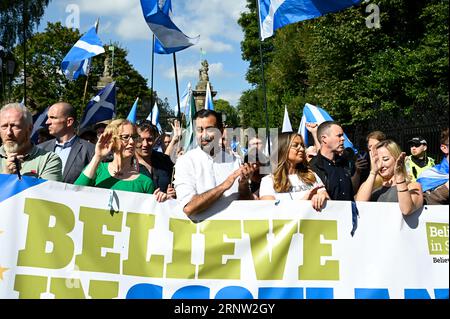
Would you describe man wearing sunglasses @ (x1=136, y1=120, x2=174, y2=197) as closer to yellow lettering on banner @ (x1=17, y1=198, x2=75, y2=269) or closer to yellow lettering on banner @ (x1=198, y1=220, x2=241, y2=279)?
yellow lettering on banner @ (x1=198, y1=220, x2=241, y2=279)

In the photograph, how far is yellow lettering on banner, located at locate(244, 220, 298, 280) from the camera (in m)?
4.00

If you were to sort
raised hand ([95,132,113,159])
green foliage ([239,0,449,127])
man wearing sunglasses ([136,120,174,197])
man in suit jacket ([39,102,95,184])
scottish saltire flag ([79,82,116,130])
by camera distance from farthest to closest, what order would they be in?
green foliage ([239,0,449,127])
scottish saltire flag ([79,82,116,130])
man wearing sunglasses ([136,120,174,197])
man in suit jacket ([39,102,95,184])
raised hand ([95,132,113,159])

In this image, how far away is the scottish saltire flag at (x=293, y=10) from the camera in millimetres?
5945

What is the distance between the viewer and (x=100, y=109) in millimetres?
9266

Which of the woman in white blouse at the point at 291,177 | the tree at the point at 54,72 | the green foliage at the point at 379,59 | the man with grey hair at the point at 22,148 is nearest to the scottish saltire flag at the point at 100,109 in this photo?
the man with grey hair at the point at 22,148

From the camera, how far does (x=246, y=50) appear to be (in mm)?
50844

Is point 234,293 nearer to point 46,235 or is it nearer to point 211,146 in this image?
point 211,146

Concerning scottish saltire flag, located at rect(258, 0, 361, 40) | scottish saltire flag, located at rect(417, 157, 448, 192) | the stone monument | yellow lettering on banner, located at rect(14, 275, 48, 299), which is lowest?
yellow lettering on banner, located at rect(14, 275, 48, 299)

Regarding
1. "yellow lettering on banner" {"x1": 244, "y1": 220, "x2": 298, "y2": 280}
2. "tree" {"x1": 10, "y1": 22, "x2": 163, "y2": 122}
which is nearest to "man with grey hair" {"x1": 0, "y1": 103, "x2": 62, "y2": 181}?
"yellow lettering on banner" {"x1": 244, "y1": 220, "x2": 298, "y2": 280}

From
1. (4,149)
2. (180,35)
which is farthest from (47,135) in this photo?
(4,149)

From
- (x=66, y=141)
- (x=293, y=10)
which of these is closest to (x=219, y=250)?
(x=66, y=141)

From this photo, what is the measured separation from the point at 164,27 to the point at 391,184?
3838mm

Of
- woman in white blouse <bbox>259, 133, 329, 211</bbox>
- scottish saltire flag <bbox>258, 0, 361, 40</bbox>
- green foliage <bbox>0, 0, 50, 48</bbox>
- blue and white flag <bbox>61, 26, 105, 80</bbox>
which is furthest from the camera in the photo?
green foliage <bbox>0, 0, 50, 48</bbox>

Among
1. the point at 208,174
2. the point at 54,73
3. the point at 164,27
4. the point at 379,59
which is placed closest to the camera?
the point at 208,174
